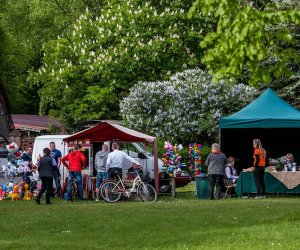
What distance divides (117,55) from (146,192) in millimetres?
23476

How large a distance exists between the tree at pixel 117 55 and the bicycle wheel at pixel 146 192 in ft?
74.3

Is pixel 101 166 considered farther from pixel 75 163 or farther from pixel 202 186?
pixel 202 186

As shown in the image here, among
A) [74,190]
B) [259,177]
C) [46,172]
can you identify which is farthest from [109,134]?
[259,177]

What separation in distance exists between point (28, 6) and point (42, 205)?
54.1m

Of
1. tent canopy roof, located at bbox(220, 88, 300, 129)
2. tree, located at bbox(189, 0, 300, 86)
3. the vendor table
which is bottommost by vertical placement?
the vendor table

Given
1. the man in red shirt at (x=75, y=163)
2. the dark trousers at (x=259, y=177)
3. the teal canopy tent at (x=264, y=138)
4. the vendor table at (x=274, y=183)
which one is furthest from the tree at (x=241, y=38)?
the teal canopy tent at (x=264, y=138)

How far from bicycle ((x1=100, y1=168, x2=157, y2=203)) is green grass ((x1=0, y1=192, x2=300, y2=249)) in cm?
195

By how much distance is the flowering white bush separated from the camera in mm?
42438

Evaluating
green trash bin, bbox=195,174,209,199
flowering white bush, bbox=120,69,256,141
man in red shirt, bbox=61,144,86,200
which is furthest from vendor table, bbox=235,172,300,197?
flowering white bush, bbox=120,69,256,141

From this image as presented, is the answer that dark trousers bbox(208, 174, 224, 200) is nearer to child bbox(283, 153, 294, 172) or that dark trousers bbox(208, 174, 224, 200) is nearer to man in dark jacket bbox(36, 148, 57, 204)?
child bbox(283, 153, 294, 172)

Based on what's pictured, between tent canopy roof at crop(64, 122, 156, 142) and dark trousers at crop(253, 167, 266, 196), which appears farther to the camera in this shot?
tent canopy roof at crop(64, 122, 156, 142)

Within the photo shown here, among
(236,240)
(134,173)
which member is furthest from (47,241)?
(134,173)

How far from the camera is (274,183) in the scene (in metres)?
29.2

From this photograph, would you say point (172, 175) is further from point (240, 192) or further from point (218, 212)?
point (218, 212)
